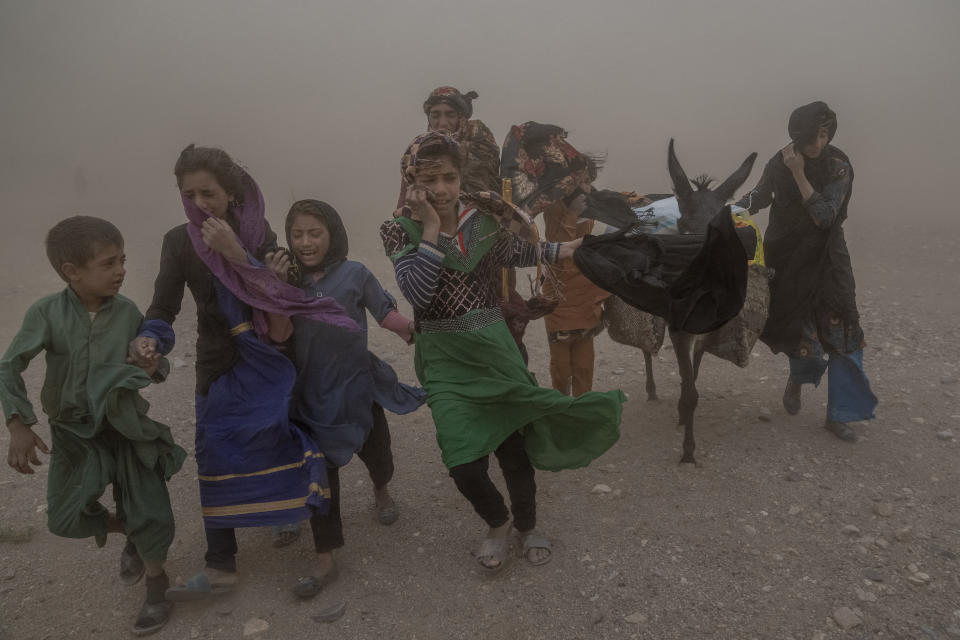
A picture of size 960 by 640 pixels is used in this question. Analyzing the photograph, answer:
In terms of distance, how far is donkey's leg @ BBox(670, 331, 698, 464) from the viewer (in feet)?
12.6

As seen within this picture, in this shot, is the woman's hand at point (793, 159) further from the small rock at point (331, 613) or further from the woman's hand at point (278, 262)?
the small rock at point (331, 613)

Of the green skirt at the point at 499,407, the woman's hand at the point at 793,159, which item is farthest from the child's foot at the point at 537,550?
the woman's hand at the point at 793,159

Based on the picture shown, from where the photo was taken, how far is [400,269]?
2.62 metres

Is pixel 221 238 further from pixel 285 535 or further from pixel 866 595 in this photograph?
pixel 866 595

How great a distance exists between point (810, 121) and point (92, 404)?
3.91m

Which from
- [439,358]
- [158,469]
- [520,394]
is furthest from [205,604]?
[520,394]

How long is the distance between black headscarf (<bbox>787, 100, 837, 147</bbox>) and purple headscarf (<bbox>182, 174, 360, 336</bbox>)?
285cm

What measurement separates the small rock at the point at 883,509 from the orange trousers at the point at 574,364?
1.68 meters

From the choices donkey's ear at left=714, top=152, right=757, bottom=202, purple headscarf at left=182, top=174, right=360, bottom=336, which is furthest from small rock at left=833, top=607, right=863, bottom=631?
purple headscarf at left=182, top=174, right=360, bottom=336

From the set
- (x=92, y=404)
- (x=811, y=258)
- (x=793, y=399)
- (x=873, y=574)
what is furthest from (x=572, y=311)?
(x=92, y=404)

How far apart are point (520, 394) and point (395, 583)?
1.10 metres

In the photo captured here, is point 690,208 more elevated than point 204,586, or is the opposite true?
point 690,208

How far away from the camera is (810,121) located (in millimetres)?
3676

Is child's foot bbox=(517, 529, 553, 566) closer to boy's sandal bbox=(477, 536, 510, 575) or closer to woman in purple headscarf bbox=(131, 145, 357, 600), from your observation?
boy's sandal bbox=(477, 536, 510, 575)
